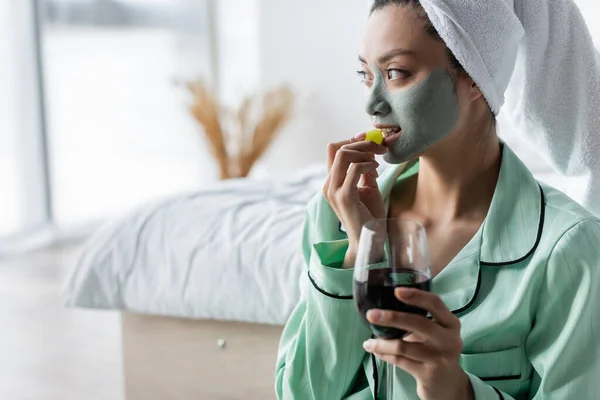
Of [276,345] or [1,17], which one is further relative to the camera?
[1,17]

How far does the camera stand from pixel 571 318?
109 cm

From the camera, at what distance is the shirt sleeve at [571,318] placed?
1.08m

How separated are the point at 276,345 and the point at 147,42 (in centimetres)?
350

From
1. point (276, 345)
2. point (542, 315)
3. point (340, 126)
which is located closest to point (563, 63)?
point (542, 315)

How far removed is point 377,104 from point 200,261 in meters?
A: 0.98

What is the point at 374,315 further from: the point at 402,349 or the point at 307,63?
the point at 307,63

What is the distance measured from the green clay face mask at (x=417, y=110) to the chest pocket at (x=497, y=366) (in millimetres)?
308

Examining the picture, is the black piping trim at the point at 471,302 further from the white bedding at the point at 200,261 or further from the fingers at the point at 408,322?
the white bedding at the point at 200,261

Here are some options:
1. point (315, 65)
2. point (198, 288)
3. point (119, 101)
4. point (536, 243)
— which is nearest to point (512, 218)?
point (536, 243)

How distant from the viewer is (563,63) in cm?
128

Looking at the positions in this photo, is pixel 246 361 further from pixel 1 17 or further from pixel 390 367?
pixel 1 17

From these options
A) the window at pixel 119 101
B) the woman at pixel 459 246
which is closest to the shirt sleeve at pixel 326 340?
the woman at pixel 459 246

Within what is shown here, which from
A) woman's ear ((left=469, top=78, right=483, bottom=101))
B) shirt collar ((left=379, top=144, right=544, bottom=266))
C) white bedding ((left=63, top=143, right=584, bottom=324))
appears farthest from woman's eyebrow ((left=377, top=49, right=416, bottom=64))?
white bedding ((left=63, top=143, right=584, bottom=324))

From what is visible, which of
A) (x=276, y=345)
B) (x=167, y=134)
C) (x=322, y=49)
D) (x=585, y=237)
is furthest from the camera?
(x=167, y=134)
